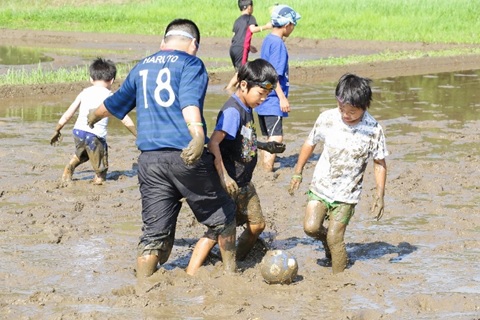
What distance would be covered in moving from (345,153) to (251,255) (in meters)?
1.20

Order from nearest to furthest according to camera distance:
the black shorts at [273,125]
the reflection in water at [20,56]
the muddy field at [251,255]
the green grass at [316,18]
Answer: the muddy field at [251,255] → the black shorts at [273,125] → the reflection in water at [20,56] → the green grass at [316,18]

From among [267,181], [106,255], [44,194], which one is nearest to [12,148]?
[44,194]

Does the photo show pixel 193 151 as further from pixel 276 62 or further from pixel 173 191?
pixel 276 62

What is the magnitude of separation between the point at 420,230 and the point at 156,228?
2.65 meters

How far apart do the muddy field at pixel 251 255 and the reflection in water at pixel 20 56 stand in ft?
33.3

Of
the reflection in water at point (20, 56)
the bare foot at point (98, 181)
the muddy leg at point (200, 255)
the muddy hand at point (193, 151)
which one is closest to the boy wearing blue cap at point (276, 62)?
the bare foot at point (98, 181)

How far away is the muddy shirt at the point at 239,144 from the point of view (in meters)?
6.22

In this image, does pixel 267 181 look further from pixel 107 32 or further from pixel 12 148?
pixel 107 32

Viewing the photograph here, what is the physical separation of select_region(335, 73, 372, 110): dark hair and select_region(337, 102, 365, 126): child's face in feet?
0.12

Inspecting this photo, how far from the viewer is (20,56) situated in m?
22.8

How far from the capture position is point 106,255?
6.85 meters

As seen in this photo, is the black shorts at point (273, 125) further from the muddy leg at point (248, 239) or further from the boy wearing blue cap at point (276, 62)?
the muddy leg at point (248, 239)

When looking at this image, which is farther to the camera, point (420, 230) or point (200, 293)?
point (420, 230)

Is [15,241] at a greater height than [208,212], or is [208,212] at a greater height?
[208,212]
